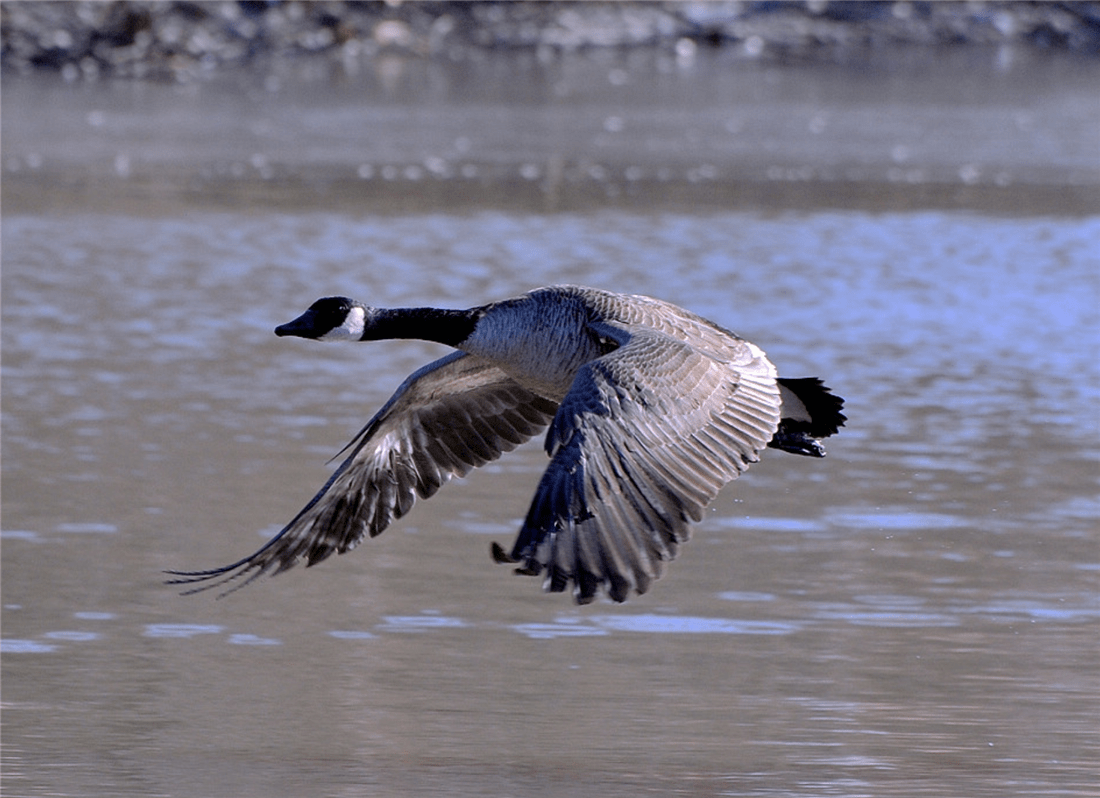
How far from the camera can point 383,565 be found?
6809 mm

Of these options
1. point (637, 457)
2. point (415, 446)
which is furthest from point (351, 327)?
point (637, 457)

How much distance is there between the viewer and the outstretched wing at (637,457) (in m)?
4.12

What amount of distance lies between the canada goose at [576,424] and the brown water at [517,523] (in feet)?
1.75

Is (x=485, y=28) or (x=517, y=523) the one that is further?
(x=485, y=28)

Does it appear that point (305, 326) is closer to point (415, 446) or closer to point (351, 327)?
point (351, 327)

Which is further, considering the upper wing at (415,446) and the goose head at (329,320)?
the goose head at (329,320)

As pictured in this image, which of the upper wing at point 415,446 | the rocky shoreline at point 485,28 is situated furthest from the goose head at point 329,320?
the rocky shoreline at point 485,28

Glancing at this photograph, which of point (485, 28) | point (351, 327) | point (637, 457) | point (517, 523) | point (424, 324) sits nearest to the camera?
point (637, 457)

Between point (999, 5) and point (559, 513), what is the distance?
27539 millimetres

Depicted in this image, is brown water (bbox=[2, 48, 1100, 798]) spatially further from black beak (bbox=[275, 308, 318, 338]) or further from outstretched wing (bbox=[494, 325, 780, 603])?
black beak (bbox=[275, 308, 318, 338])

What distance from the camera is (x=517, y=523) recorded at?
Answer: 7.18 metres

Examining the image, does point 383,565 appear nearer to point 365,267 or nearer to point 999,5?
point 365,267

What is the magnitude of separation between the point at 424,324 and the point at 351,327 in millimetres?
265

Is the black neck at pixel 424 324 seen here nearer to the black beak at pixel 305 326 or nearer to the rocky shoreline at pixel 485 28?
the black beak at pixel 305 326
